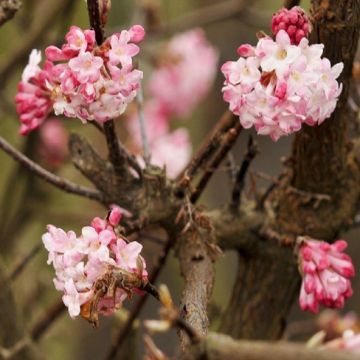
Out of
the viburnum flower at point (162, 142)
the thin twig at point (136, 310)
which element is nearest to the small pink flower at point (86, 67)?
the thin twig at point (136, 310)

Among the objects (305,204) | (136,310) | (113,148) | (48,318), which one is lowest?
(48,318)

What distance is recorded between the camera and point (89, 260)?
1.09m

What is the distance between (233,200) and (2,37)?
167 centimetres

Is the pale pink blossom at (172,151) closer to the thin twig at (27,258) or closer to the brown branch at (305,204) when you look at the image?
the thin twig at (27,258)

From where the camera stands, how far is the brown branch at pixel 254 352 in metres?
0.82

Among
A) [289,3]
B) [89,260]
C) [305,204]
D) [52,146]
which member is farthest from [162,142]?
[89,260]

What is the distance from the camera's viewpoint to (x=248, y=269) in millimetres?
1645

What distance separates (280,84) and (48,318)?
36.8 inches

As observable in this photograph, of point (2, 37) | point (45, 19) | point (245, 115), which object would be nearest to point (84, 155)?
point (245, 115)

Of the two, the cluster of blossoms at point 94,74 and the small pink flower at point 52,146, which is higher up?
the cluster of blossoms at point 94,74

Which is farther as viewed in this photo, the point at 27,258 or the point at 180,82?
the point at 180,82

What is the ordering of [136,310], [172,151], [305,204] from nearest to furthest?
[305,204], [136,310], [172,151]

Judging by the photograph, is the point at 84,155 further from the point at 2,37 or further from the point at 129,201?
the point at 2,37

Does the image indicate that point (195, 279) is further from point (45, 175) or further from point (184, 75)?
point (184, 75)
